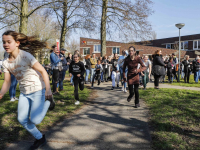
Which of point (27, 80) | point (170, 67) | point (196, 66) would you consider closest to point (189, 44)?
point (196, 66)

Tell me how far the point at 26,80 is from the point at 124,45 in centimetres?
1748

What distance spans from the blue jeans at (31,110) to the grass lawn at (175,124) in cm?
198

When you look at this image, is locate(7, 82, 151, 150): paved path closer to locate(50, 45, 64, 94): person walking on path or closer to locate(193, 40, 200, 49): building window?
locate(50, 45, 64, 94): person walking on path

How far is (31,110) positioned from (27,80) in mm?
483

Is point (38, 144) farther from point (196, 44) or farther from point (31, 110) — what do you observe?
point (196, 44)

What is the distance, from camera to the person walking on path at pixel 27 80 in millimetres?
3113

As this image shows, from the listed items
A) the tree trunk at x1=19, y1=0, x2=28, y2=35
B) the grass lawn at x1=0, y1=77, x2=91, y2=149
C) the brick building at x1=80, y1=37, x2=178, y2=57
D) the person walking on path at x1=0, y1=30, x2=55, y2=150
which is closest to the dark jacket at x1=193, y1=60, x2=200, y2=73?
the grass lawn at x1=0, y1=77, x2=91, y2=149

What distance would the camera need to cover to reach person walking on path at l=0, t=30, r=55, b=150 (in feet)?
10.2

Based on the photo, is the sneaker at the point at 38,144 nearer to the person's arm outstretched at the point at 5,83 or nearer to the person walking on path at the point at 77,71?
the person's arm outstretched at the point at 5,83

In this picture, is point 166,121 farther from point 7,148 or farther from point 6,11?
point 6,11

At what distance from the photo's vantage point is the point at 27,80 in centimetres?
320

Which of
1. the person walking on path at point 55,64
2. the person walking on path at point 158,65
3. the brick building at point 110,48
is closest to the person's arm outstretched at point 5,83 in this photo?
the person walking on path at point 55,64

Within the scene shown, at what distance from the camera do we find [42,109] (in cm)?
329

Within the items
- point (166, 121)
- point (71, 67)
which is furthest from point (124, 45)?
point (166, 121)
